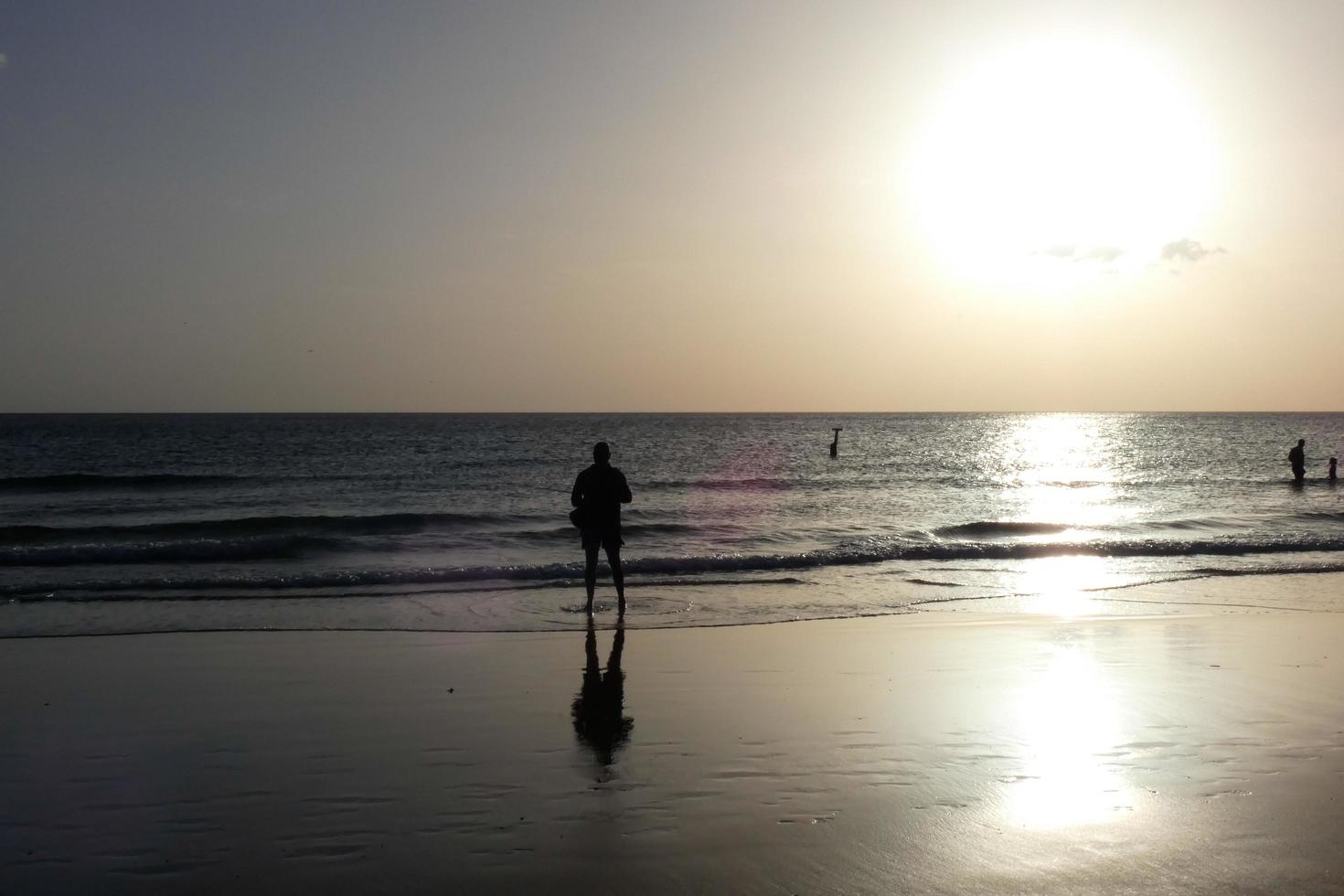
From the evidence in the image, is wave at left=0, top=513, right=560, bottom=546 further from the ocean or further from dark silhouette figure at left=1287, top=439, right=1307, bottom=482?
dark silhouette figure at left=1287, top=439, right=1307, bottom=482

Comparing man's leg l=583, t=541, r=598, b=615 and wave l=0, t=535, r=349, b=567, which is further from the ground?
man's leg l=583, t=541, r=598, b=615

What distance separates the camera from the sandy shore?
4676mm

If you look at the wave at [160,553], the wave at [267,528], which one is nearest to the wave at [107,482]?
the wave at [267,528]

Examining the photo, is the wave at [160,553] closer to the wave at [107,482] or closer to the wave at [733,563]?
the wave at [733,563]

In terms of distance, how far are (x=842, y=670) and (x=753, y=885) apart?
180 inches

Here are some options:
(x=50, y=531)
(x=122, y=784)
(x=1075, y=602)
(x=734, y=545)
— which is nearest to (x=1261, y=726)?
(x=1075, y=602)

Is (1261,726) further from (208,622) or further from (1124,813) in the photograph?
(208,622)

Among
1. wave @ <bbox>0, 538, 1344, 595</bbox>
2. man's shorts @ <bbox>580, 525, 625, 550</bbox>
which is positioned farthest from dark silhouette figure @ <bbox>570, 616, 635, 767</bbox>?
wave @ <bbox>0, 538, 1344, 595</bbox>

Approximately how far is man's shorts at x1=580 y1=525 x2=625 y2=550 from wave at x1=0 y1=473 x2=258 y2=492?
103 ft

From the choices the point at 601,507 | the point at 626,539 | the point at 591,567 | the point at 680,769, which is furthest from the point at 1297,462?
the point at 680,769

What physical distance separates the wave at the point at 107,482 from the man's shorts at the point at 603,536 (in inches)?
1240

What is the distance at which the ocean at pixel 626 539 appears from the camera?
13.1 meters

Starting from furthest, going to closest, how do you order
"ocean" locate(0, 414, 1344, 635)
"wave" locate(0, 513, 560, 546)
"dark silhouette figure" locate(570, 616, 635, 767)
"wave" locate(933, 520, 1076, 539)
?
"wave" locate(933, 520, 1076, 539) < "wave" locate(0, 513, 560, 546) < "ocean" locate(0, 414, 1344, 635) < "dark silhouette figure" locate(570, 616, 635, 767)

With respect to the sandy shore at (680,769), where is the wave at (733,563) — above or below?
below
